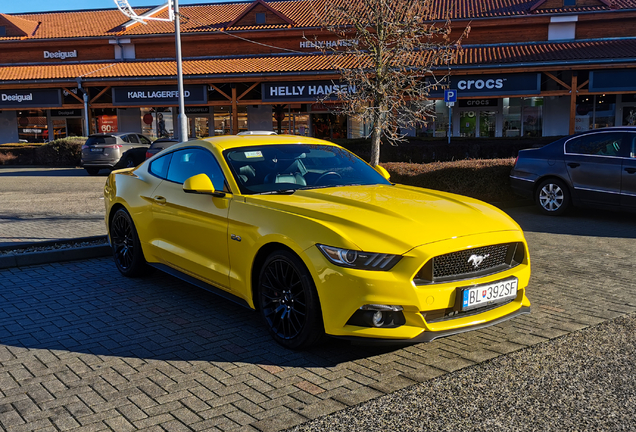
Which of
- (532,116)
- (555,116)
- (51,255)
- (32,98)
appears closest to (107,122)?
(32,98)

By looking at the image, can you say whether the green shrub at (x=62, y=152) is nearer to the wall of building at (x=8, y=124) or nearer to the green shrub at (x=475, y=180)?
the wall of building at (x=8, y=124)

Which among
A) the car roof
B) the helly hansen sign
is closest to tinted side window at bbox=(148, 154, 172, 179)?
the car roof

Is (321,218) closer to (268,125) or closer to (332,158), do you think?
(332,158)

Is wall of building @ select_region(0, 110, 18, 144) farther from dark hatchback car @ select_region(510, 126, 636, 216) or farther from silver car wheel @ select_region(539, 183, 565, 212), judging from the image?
silver car wheel @ select_region(539, 183, 565, 212)

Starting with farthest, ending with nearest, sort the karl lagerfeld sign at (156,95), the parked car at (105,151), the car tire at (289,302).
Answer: the karl lagerfeld sign at (156,95) < the parked car at (105,151) < the car tire at (289,302)

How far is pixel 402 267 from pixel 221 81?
84.1ft

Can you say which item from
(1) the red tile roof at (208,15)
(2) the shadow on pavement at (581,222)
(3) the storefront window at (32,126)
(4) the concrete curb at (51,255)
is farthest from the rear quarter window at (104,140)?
(3) the storefront window at (32,126)

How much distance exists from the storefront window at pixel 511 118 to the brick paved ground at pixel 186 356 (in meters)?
26.2

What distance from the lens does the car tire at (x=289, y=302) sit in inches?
162

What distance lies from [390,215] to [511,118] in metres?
29.4

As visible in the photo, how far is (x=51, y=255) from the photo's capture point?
739 cm

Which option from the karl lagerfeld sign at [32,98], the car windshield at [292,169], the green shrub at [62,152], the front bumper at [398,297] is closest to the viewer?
the front bumper at [398,297]

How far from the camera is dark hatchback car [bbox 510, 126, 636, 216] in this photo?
9.73 meters

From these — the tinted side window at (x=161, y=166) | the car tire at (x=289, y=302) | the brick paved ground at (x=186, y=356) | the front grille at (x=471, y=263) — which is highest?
the tinted side window at (x=161, y=166)
